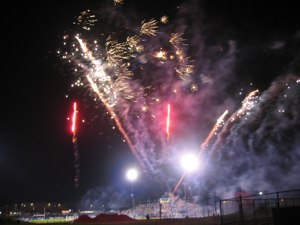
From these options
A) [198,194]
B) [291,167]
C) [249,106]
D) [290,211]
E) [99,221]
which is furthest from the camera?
[198,194]

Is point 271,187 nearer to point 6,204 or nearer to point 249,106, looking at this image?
point 249,106

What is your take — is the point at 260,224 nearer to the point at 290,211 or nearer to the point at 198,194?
the point at 290,211

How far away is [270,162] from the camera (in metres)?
50.4

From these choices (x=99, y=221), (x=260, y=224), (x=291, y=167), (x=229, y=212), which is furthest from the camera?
(x=291, y=167)

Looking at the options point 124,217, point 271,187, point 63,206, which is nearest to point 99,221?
point 124,217

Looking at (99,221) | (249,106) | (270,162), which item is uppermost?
(249,106)

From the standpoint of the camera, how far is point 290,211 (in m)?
17.5

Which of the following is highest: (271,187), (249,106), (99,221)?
(249,106)

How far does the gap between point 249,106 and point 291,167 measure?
15.6 meters

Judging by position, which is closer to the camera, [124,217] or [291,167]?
[124,217]

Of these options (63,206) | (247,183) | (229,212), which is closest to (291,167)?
(247,183)

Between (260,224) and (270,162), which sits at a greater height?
(270,162)

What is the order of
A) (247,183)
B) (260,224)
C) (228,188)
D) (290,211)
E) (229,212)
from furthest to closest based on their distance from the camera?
(228,188) < (247,183) < (229,212) < (260,224) < (290,211)

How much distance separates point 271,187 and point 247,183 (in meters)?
4.43
